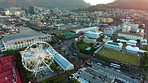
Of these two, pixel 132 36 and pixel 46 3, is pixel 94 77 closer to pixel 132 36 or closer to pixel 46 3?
pixel 132 36

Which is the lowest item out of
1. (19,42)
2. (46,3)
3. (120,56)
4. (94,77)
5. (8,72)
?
(120,56)

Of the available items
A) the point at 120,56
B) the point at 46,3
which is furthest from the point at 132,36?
the point at 46,3

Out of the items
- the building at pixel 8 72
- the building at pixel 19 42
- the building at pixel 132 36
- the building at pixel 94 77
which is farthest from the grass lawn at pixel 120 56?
the building at pixel 19 42

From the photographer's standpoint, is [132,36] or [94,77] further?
[132,36]

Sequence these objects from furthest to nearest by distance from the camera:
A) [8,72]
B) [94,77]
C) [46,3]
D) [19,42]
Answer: [46,3] < [19,42] < [8,72] < [94,77]

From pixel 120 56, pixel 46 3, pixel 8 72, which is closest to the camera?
pixel 8 72

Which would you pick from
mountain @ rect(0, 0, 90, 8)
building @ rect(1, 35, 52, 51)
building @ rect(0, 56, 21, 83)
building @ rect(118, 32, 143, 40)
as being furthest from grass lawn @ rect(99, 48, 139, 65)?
mountain @ rect(0, 0, 90, 8)

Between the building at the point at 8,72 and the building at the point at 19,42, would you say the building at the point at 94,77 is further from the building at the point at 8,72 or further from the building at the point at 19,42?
the building at the point at 19,42
